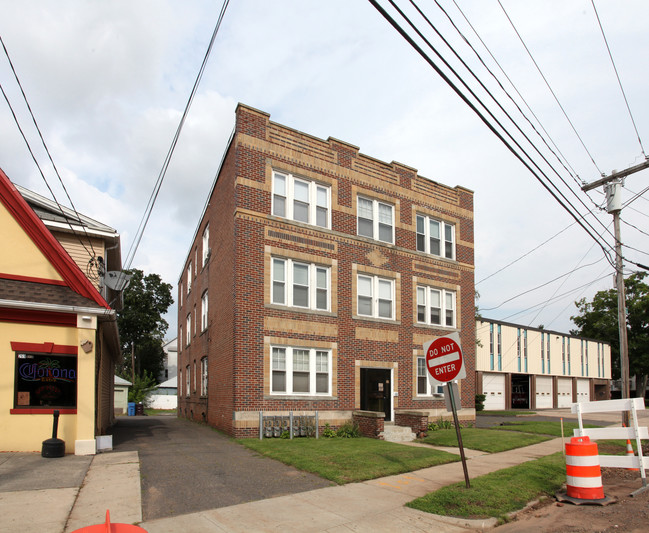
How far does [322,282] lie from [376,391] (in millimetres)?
4539

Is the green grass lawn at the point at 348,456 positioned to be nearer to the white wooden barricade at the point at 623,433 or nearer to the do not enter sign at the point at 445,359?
the do not enter sign at the point at 445,359

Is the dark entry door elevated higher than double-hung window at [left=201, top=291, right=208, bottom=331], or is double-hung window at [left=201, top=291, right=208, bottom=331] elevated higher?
double-hung window at [left=201, top=291, right=208, bottom=331]

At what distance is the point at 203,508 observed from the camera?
313 inches

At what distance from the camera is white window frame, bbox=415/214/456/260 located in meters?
22.1

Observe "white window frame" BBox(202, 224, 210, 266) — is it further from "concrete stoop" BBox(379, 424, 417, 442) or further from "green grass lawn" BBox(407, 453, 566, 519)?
"green grass lawn" BBox(407, 453, 566, 519)

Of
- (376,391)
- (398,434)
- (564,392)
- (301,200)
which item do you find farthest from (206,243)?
(564,392)

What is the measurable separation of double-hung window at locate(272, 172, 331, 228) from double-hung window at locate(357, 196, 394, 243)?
1598 mm

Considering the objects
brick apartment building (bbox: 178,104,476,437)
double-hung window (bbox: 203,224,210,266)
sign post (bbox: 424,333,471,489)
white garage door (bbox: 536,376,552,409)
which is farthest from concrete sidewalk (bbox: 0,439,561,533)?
white garage door (bbox: 536,376,552,409)

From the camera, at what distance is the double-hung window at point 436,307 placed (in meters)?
21.7

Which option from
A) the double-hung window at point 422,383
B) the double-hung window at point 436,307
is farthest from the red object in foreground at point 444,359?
the double-hung window at point 436,307

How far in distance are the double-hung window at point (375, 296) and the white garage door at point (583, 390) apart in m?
35.5

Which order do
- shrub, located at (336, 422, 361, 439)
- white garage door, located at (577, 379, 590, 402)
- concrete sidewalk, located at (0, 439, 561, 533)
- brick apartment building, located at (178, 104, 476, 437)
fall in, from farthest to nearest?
white garage door, located at (577, 379, 590, 402) → shrub, located at (336, 422, 361, 439) → brick apartment building, located at (178, 104, 476, 437) → concrete sidewalk, located at (0, 439, 561, 533)

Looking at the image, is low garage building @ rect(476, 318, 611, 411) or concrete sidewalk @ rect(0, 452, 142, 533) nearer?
concrete sidewalk @ rect(0, 452, 142, 533)

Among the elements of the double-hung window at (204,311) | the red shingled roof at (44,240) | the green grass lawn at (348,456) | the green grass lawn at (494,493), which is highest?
the red shingled roof at (44,240)
